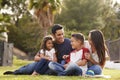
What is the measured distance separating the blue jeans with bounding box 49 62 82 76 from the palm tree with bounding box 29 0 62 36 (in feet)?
57.9

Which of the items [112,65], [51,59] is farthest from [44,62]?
[112,65]

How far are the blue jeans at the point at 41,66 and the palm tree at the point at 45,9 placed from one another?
17.2m

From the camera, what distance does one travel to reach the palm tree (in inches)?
1114

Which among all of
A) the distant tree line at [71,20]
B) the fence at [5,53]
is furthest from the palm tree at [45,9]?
the distant tree line at [71,20]

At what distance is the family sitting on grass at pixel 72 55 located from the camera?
9.24 m

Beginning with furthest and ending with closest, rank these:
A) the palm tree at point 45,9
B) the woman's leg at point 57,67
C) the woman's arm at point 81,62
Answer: the palm tree at point 45,9, the woman's leg at point 57,67, the woman's arm at point 81,62

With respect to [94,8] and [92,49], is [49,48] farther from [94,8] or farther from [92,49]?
[94,8]

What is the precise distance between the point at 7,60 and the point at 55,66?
461 inches

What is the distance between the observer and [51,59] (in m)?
9.99

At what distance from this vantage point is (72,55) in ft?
30.6

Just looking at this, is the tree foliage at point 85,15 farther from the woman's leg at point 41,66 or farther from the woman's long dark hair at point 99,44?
the woman's long dark hair at point 99,44

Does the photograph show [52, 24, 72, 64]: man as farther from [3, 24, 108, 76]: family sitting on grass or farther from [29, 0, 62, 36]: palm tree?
[29, 0, 62, 36]: palm tree

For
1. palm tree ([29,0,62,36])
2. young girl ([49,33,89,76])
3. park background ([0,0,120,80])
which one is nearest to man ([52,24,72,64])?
young girl ([49,33,89,76])

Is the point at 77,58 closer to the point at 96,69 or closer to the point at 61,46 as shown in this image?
the point at 96,69
